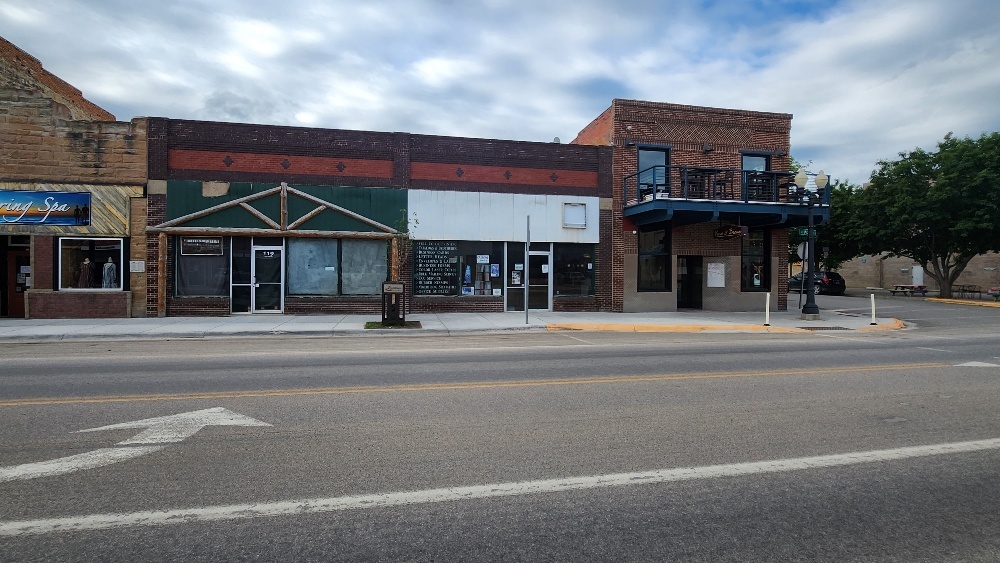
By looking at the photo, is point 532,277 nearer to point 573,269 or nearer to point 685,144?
point 573,269

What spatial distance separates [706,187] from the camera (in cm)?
1998

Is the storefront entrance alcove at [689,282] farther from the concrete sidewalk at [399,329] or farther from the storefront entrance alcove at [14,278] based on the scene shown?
the storefront entrance alcove at [14,278]

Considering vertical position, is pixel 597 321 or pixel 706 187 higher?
pixel 706 187

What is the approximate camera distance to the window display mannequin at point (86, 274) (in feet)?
55.8

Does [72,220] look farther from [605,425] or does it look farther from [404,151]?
[605,425]

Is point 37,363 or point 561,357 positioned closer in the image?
point 37,363

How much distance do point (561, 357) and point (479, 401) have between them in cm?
386

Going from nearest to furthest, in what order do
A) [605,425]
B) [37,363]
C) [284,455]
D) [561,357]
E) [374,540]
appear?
[374,540], [284,455], [605,425], [37,363], [561,357]

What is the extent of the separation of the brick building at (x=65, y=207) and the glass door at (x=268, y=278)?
325 centimetres

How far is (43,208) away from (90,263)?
1.93 meters

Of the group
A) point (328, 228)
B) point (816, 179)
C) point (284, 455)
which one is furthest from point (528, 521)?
point (816, 179)

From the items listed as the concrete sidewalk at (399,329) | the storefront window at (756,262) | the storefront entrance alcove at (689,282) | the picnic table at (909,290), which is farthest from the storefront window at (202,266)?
the picnic table at (909,290)

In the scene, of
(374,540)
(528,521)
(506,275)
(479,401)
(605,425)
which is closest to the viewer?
(374,540)

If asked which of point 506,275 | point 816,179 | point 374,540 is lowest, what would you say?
point 374,540
